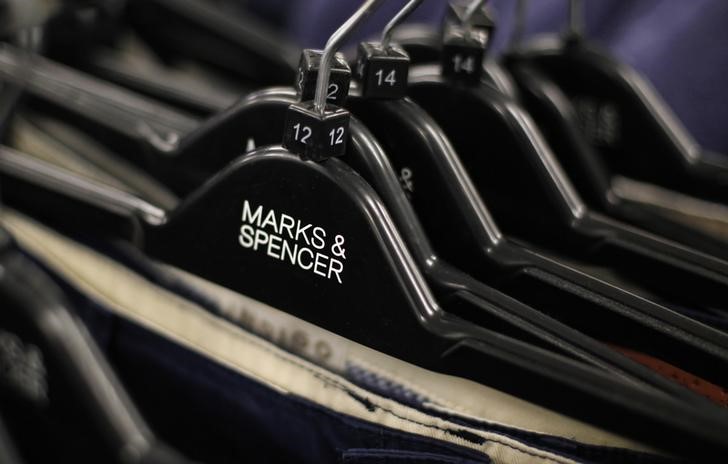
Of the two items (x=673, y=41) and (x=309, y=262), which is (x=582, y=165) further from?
(x=673, y=41)

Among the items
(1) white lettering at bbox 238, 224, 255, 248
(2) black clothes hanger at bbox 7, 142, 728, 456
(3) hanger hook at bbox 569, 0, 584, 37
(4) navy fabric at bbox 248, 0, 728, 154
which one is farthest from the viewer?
(4) navy fabric at bbox 248, 0, 728, 154

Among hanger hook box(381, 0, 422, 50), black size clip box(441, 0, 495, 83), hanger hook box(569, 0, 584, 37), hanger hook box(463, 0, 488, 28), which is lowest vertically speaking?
hanger hook box(381, 0, 422, 50)

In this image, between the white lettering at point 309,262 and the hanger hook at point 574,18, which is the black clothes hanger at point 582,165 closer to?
the hanger hook at point 574,18

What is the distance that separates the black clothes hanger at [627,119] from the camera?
0.66 metres

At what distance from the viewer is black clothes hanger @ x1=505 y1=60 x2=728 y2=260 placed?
1.81 ft

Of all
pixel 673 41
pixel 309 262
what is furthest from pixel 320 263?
pixel 673 41

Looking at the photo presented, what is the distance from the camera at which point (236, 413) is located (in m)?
0.55

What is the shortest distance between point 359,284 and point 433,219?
0.25 feet

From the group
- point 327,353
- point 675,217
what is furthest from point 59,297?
point 675,217

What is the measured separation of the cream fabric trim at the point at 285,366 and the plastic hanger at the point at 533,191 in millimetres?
122

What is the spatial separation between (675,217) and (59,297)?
46cm

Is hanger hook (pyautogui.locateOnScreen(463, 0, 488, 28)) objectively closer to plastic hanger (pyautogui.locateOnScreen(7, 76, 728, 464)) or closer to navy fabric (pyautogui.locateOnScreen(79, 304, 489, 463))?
plastic hanger (pyautogui.locateOnScreen(7, 76, 728, 464))

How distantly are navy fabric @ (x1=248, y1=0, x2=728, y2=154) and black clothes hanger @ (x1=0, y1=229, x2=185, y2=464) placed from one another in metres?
0.63

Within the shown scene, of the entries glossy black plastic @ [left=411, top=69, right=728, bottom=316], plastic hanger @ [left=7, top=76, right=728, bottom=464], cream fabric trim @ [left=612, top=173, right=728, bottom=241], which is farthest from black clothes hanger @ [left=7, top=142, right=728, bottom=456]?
cream fabric trim @ [left=612, top=173, right=728, bottom=241]
